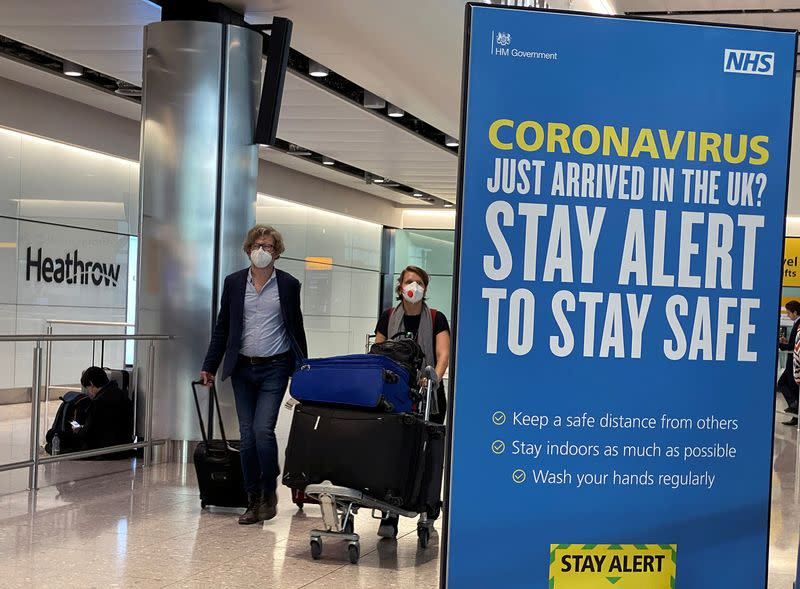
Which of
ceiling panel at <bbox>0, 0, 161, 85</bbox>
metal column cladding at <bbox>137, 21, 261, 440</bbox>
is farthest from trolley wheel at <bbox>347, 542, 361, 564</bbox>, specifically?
ceiling panel at <bbox>0, 0, 161, 85</bbox>

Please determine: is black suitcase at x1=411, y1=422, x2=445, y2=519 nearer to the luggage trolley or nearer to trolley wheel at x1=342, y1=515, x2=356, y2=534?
the luggage trolley

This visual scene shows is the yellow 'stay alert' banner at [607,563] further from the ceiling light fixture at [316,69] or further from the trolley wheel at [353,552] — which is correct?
the ceiling light fixture at [316,69]

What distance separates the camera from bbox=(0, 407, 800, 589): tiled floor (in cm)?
501

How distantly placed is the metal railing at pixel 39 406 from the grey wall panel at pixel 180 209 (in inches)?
5.3

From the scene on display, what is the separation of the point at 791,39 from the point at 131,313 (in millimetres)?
16441

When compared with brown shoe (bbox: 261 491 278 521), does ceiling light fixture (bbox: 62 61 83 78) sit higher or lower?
higher

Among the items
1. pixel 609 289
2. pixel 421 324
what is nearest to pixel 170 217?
pixel 421 324

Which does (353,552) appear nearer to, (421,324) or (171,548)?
(171,548)

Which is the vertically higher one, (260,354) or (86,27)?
(86,27)

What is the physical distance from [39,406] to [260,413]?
2186 millimetres

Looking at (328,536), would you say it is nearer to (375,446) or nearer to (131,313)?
(375,446)

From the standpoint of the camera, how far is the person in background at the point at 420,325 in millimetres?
6289

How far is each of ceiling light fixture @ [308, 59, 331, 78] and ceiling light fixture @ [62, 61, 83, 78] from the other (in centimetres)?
303

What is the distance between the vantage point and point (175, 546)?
18.6ft
